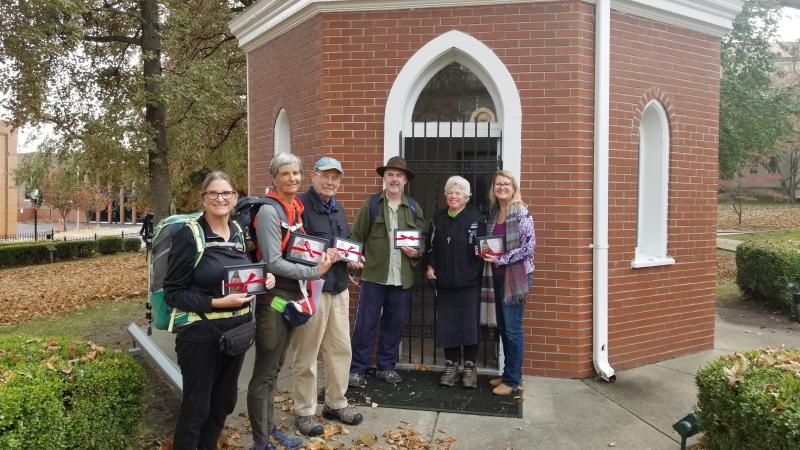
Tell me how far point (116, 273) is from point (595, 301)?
14.5 m

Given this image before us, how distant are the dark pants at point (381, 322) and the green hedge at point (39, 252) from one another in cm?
1843

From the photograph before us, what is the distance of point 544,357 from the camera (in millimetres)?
5336

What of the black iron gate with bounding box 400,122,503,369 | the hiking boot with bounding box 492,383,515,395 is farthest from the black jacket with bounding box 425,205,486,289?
the hiking boot with bounding box 492,383,515,395

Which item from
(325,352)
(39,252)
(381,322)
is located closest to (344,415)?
(325,352)

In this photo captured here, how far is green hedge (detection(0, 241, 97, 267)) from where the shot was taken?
18453mm

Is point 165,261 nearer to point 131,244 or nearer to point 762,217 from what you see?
point 131,244

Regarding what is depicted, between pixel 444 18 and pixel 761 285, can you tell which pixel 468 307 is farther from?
pixel 761 285

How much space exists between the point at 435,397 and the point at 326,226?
1.90m

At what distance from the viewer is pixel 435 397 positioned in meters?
4.81

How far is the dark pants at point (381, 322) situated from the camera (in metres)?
4.94

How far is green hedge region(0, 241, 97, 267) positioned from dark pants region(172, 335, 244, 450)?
19.2m

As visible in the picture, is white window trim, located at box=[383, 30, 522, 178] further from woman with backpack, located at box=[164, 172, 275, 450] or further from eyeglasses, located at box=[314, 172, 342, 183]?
woman with backpack, located at box=[164, 172, 275, 450]

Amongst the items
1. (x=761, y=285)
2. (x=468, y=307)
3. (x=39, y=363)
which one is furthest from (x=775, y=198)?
(x=39, y=363)

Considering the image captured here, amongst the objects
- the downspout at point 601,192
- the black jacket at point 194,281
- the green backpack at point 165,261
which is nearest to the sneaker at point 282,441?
the black jacket at point 194,281
